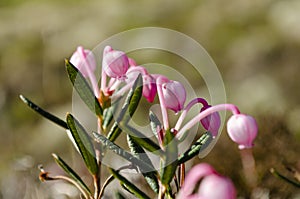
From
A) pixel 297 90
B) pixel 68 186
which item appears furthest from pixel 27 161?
pixel 297 90

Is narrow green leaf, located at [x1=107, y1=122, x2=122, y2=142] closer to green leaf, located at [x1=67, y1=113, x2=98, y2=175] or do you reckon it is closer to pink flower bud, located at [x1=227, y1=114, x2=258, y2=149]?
green leaf, located at [x1=67, y1=113, x2=98, y2=175]

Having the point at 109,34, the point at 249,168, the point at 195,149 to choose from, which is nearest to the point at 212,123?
the point at 195,149

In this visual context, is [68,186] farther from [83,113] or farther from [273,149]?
[83,113]

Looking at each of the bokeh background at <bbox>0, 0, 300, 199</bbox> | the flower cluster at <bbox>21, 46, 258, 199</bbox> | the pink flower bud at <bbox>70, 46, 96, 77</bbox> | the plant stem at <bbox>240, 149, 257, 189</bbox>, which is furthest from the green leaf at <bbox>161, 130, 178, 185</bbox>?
the bokeh background at <bbox>0, 0, 300, 199</bbox>

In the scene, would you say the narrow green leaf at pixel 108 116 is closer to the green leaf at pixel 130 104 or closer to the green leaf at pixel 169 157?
the green leaf at pixel 130 104

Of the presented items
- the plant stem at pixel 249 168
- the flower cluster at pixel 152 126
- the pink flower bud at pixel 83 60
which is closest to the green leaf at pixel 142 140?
the flower cluster at pixel 152 126

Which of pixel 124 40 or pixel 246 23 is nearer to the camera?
pixel 246 23

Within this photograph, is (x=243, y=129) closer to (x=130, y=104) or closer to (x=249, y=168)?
(x=130, y=104)
